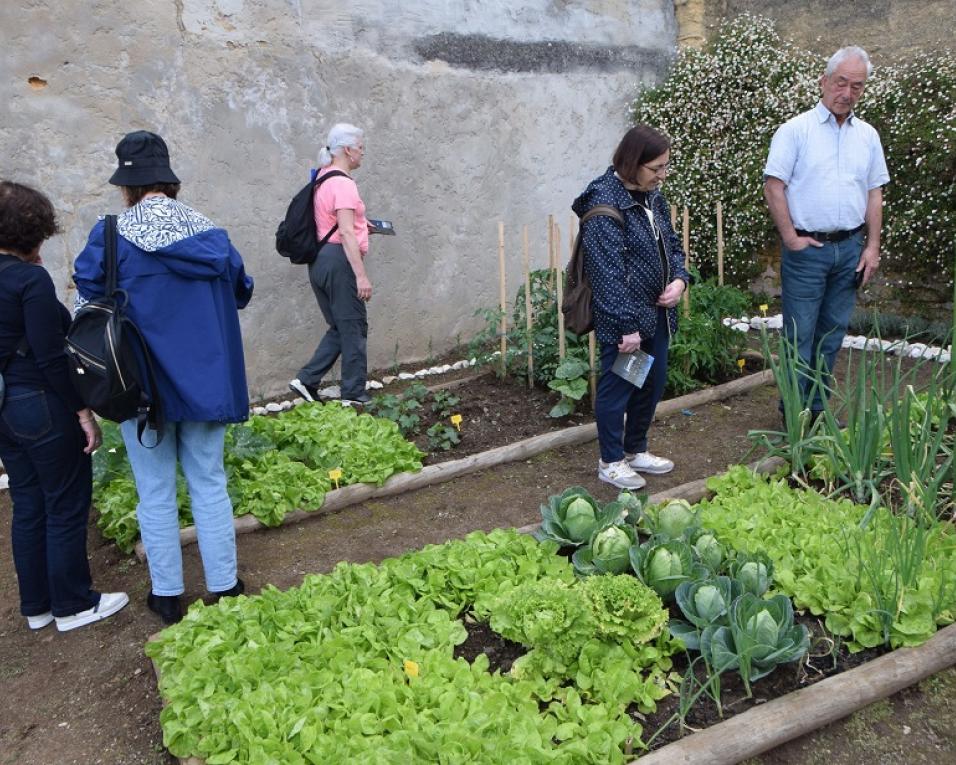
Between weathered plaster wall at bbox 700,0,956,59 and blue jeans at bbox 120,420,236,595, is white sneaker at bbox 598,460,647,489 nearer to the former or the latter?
blue jeans at bbox 120,420,236,595

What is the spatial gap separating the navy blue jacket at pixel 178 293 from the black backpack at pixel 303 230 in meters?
2.30

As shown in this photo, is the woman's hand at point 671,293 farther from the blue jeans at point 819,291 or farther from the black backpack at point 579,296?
the blue jeans at point 819,291

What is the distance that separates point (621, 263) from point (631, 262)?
9 centimetres

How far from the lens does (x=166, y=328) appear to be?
9.54 ft

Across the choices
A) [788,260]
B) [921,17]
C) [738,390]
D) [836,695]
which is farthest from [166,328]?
[921,17]

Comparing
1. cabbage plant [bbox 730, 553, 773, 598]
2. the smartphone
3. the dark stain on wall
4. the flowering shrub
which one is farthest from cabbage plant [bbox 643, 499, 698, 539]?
the dark stain on wall

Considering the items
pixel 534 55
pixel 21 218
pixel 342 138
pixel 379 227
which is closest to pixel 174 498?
pixel 21 218

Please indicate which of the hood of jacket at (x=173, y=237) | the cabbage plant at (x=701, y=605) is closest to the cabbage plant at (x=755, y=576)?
the cabbage plant at (x=701, y=605)

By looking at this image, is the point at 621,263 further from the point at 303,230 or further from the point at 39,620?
the point at 39,620

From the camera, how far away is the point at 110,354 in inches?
110

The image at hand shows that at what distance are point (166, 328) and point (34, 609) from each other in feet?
4.67

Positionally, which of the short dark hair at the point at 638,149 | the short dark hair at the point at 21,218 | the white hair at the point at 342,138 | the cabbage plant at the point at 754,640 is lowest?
the cabbage plant at the point at 754,640

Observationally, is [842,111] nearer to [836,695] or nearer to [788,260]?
[788,260]

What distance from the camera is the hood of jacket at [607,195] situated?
3.81 meters
